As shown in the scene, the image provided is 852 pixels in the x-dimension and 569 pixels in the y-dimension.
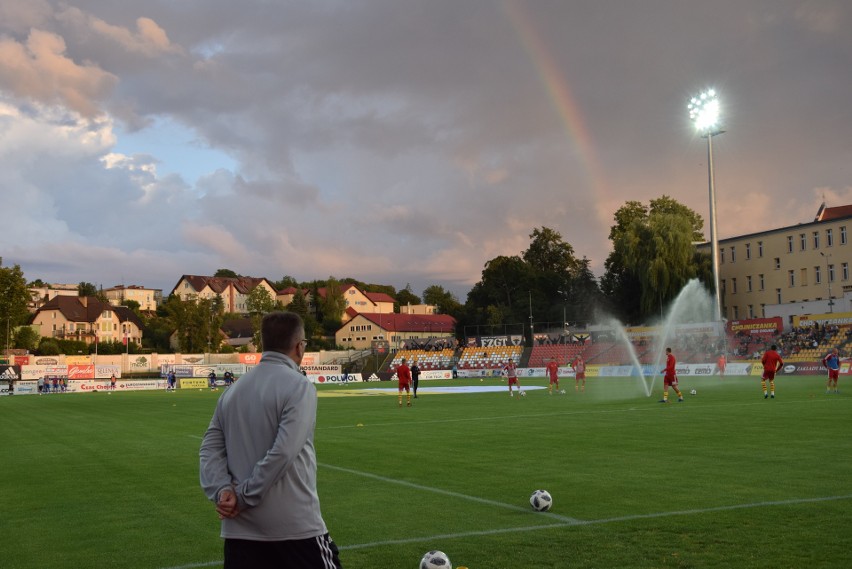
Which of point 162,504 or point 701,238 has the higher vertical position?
point 701,238

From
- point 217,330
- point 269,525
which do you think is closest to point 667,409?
point 269,525

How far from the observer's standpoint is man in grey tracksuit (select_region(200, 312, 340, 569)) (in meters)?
4.36

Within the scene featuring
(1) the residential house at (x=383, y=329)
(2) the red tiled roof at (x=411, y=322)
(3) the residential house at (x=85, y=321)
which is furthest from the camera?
(2) the red tiled roof at (x=411, y=322)

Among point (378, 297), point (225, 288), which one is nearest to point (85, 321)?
point (225, 288)

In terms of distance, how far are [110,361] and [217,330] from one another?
30.4 m

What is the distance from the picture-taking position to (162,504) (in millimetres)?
11352

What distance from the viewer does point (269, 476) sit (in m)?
4.30

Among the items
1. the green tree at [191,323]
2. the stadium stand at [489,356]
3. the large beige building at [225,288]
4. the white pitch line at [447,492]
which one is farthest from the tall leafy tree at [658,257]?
the large beige building at [225,288]

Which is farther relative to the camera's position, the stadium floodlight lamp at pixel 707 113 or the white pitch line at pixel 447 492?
the stadium floodlight lamp at pixel 707 113

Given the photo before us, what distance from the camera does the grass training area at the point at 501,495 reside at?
8.13 metres

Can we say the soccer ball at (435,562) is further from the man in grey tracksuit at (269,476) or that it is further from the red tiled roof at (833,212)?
the red tiled roof at (833,212)

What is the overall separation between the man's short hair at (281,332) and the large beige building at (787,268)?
69.6m

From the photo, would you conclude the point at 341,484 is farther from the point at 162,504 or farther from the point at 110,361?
the point at 110,361

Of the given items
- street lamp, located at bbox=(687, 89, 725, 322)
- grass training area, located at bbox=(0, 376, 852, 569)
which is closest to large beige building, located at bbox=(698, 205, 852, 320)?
street lamp, located at bbox=(687, 89, 725, 322)
